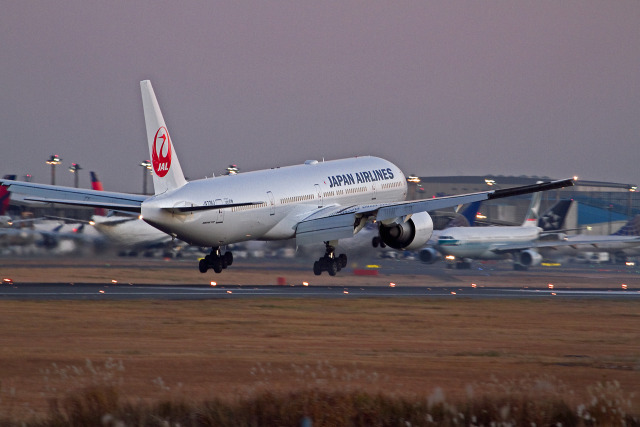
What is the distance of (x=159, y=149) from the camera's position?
40.2 meters

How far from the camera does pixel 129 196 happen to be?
44312 millimetres

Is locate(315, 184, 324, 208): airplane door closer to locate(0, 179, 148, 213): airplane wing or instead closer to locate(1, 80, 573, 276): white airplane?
locate(1, 80, 573, 276): white airplane

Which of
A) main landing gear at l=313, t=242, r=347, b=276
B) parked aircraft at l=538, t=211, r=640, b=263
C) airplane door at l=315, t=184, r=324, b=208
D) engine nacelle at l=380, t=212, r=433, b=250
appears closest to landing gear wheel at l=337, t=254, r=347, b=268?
main landing gear at l=313, t=242, r=347, b=276

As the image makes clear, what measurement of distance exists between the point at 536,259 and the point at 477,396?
54771 mm

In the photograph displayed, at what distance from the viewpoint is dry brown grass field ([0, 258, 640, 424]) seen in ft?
60.9

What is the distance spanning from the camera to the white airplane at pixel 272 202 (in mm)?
38791

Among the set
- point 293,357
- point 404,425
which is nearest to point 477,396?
point 404,425

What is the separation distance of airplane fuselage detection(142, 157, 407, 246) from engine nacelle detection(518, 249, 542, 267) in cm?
1938

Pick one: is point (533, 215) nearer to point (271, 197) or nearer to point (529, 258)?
point (529, 258)

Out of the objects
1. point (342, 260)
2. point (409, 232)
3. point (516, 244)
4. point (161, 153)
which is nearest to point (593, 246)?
point (516, 244)

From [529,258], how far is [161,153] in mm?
36989

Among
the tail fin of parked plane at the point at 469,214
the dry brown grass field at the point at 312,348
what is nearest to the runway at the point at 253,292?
the dry brown grass field at the point at 312,348

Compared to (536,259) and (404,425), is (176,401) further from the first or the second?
(536,259)

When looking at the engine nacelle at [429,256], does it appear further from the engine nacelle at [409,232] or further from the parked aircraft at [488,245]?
the engine nacelle at [409,232]
